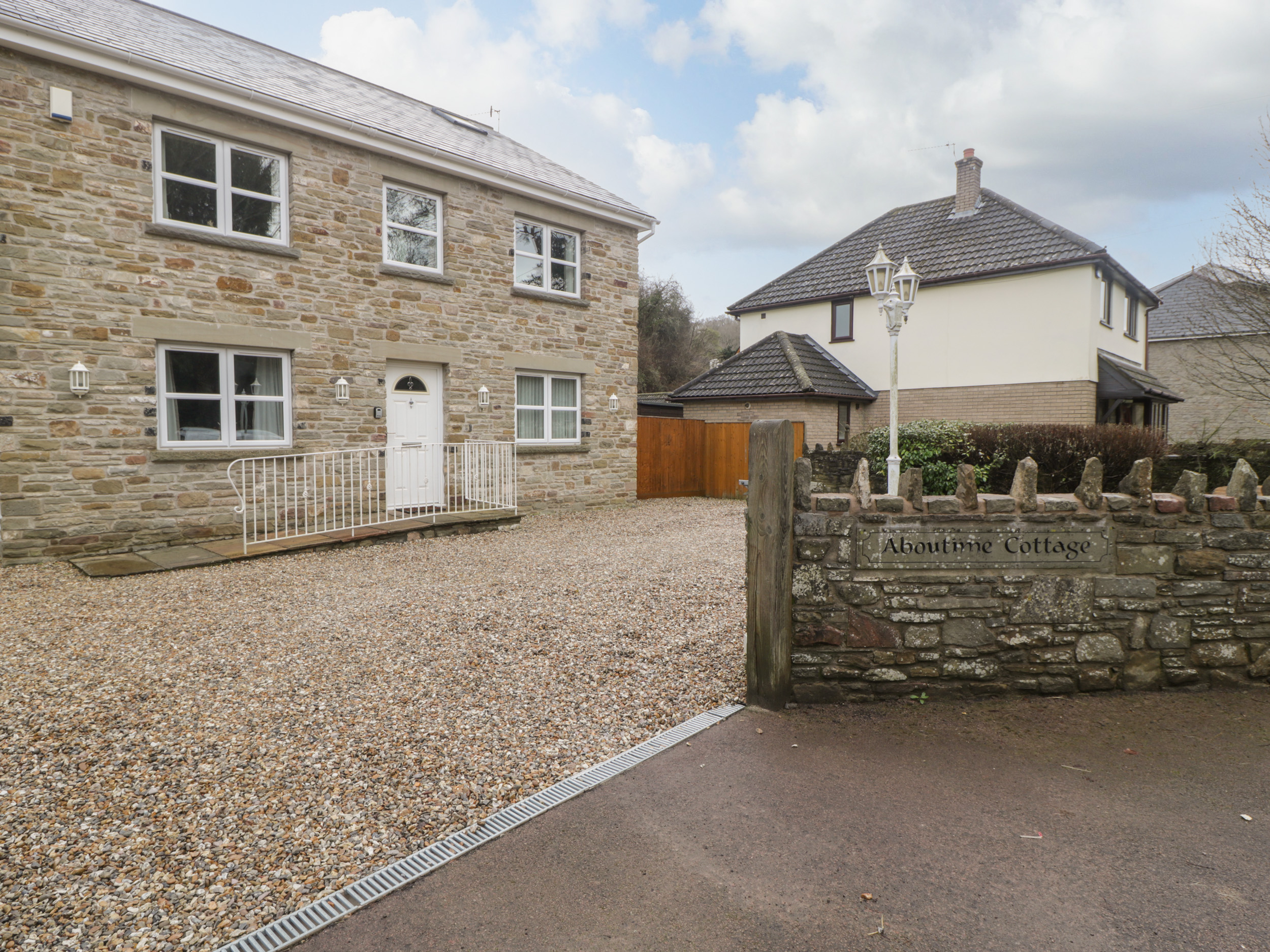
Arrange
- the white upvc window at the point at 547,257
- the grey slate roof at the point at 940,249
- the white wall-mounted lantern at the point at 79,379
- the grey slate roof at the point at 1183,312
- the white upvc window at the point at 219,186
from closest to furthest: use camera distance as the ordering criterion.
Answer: the white wall-mounted lantern at the point at 79,379
the white upvc window at the point at 219,186
the white upvc window at the point at 547,257
the grey slate roof at the point at 940,249
the grey slate roof at the point at 1183,312

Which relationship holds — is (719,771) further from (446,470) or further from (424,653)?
(446,470)

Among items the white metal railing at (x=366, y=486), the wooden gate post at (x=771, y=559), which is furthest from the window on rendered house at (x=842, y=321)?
the wooden gate post at (x=771, y=559)

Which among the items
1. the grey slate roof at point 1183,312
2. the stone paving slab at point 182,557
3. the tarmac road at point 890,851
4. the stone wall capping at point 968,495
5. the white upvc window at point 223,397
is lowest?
the tarmac road at point 890,851

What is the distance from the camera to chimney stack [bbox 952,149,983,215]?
1895cm

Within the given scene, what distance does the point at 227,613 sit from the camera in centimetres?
593

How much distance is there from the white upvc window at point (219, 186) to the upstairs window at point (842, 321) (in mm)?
14139

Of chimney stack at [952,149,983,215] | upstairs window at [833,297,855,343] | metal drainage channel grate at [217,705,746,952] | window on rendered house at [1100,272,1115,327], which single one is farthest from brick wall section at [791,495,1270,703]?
chimney stack at [952,149,983,215]

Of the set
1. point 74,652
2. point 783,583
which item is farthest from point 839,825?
point 74,652

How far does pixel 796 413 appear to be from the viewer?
56.7 feet

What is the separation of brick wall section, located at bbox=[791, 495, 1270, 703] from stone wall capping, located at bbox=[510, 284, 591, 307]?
31.0 feet

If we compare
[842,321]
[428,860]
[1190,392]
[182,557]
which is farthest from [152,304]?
[1190,392]

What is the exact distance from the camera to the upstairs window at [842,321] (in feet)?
64.1

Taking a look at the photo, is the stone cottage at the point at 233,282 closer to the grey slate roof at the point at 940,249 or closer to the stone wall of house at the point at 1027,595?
the stone wall of house at the point at 1027,595

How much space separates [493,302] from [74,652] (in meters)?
8.43
